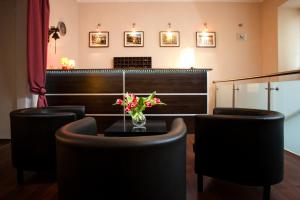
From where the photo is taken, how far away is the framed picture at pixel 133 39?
6.56 metres

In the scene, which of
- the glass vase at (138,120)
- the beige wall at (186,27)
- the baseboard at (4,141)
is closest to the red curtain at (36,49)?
the baseboard at (4,141)

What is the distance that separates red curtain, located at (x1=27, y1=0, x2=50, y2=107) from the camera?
3588 millimetres

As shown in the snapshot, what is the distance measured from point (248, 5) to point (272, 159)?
19.5 feet

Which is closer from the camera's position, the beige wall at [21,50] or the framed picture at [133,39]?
the beige wall at [21,50]

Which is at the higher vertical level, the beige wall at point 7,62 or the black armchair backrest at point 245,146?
the beige wall at point 7,62

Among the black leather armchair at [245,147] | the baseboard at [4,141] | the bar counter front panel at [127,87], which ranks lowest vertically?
the baseboard at [4,141]

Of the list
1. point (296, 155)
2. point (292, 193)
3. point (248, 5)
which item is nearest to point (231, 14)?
point (248, 5)

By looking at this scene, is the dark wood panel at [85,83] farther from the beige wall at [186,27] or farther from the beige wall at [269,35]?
the beige wall at [269,35]

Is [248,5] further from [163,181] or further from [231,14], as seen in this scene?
[163,181]

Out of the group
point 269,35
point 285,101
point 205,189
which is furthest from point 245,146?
point 269,35

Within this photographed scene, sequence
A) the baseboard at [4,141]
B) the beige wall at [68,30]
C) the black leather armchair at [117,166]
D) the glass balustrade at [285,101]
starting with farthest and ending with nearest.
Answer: the beige wall at [68,30] → the baseboard at [4,141] → the glass balustrade at [285,101] → the black leather armchair at [117,166]

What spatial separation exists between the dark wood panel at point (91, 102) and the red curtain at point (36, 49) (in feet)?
1.77

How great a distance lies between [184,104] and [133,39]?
10.0 ft

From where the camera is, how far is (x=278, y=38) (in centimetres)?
571
